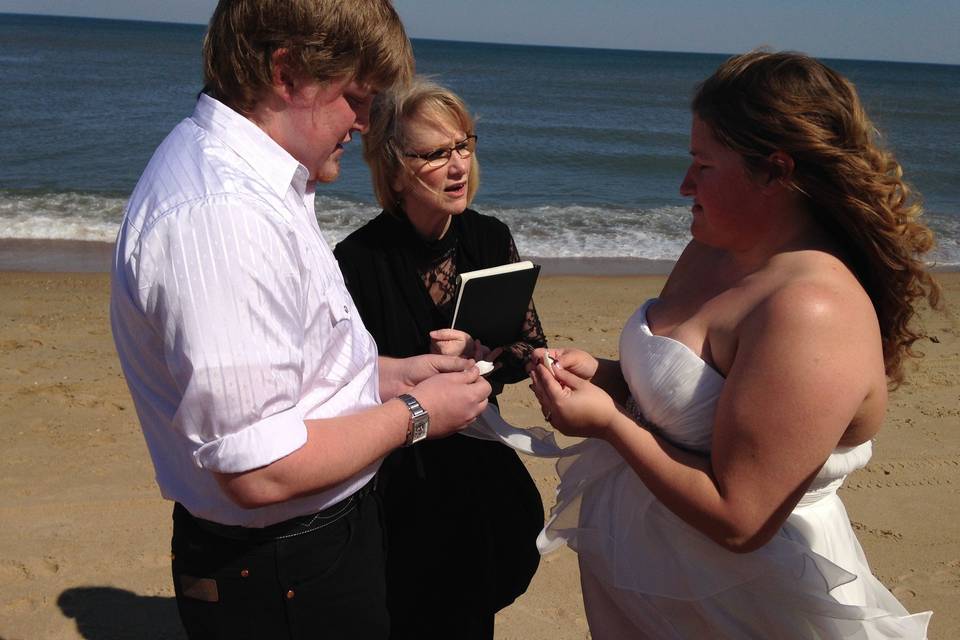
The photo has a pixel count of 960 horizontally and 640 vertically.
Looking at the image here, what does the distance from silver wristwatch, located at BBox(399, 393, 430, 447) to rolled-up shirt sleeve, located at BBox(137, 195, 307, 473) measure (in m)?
0.36

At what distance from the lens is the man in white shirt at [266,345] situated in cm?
168

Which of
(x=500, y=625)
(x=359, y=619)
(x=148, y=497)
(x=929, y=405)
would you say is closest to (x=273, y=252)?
(x=359, y=619)

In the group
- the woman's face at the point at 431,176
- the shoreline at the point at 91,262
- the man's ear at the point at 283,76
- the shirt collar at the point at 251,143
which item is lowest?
the shoreline at the point at 91,262

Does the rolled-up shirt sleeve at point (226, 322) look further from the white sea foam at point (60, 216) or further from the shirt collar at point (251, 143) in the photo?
the white sea foam at point (60, 216)

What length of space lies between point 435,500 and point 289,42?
1.76m

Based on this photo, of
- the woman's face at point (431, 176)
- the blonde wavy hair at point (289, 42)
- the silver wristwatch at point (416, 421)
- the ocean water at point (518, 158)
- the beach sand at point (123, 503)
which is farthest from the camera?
the ocean water at point (518, 158)

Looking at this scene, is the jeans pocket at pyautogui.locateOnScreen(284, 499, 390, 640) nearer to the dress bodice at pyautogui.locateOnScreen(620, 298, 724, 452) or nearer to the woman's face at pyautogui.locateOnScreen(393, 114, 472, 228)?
the dress bodice at pyautogui.locateOnScreen(620, 298, 724, 452)

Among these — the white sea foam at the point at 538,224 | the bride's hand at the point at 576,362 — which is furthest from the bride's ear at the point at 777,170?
the white sea foam at the point at 538,224

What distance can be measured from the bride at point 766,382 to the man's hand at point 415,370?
0.36 metres

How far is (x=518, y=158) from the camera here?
19.8 m

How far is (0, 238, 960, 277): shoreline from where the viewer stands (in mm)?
10059

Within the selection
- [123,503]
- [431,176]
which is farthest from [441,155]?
[123,503]

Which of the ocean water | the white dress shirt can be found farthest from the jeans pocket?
the ocean water

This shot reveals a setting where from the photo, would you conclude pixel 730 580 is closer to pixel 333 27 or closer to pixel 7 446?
pixel 333 27
